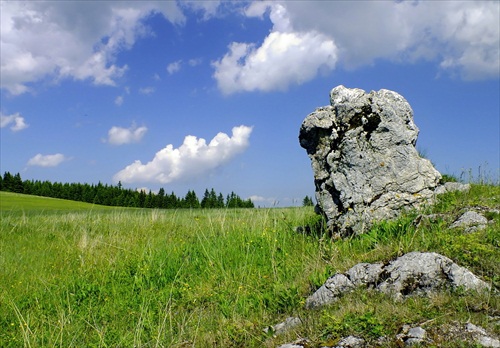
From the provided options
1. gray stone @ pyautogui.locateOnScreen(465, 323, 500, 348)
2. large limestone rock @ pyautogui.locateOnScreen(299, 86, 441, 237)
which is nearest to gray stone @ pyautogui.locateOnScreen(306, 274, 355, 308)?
gray stone @ pyautogui.locateOnScreen(465, 323, 500, 348)

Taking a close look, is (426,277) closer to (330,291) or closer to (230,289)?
(330,291)

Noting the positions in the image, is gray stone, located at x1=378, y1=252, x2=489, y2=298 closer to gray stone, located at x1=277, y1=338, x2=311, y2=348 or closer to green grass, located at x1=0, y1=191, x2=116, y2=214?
gray stone, located at x1=277, y1=338, x2=311, y2=348

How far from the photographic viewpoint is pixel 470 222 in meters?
7.29

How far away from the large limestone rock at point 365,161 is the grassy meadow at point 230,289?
54 cm

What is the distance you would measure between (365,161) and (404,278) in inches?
137

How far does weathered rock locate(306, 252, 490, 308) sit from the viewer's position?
18.2 feet

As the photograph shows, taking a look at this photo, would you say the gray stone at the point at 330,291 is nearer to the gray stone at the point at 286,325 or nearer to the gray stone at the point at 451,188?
the gray stone at the point at 286,325

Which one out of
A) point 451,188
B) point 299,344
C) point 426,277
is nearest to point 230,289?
point 299,344

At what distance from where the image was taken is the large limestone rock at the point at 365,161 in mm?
8633

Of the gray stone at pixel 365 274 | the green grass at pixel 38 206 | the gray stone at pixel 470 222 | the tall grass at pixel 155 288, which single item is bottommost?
the tall grass at pixel 155 288

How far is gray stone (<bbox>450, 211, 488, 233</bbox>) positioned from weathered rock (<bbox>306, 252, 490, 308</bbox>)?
1.52m

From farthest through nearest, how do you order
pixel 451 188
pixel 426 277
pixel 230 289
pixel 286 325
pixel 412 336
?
pixel 451 188
pixel 230 289
pixel 426 277
pixel 286 325
pixel 412 336

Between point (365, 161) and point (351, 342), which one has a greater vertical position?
point (365, 161)

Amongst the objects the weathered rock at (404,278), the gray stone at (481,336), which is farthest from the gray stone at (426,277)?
the gray stone at (481,336)
